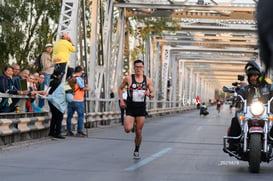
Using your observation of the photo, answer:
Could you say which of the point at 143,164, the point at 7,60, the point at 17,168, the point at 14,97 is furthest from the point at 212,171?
the point at 7,60

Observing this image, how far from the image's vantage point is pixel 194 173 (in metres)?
7.94

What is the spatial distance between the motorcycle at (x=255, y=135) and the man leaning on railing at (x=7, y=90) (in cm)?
556

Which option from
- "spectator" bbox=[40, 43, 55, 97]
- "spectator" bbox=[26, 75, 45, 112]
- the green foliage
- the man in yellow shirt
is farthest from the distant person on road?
the green foliage

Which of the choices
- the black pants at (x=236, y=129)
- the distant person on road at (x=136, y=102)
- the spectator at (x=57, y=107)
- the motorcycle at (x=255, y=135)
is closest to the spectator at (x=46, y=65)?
the spectator at (x=57, y=107)

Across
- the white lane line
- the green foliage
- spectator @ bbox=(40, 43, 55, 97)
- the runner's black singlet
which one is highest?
the green foliage

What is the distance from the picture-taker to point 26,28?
29609 millimetres

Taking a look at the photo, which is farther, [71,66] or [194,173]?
[71,66]

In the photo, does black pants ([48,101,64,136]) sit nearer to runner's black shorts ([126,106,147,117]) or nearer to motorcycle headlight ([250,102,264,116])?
runner's black shorts ([126,106,147,117])

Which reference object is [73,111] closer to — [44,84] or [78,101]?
[78,101]

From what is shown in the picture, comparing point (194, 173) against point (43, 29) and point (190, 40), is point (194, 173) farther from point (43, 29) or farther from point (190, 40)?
point (190, 40)

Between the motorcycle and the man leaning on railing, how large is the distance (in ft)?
18.3

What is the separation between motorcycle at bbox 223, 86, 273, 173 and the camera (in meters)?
7.97

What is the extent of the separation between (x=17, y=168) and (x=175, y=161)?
2749 millimetres

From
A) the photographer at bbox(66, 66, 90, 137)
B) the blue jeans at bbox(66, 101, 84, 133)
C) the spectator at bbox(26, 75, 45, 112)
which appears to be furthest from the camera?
the blue jeans at bbox(66, 101, 84, 133)
